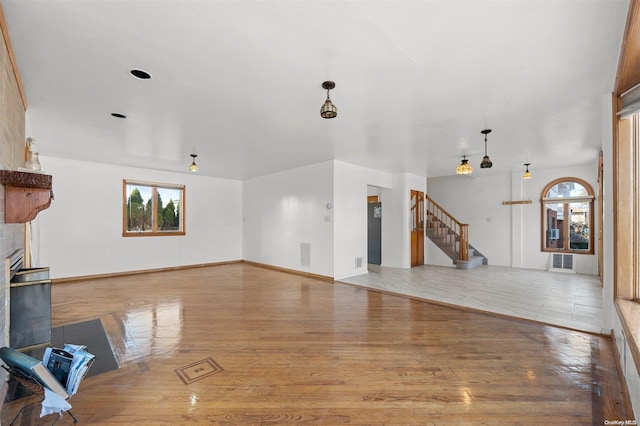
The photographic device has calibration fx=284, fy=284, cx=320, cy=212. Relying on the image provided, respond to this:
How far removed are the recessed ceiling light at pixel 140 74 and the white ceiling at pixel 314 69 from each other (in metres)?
0.09

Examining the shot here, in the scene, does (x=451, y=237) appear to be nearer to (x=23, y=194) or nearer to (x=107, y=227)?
(x=23, y=194)

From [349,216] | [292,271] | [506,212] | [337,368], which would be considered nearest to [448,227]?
[506,212]

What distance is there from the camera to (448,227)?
30.7 ft

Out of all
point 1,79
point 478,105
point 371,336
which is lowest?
point 371,336

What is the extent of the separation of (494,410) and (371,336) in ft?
4.83

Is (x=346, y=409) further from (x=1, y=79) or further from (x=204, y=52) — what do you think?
(x=1, y=79)

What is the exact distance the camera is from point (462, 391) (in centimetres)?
230

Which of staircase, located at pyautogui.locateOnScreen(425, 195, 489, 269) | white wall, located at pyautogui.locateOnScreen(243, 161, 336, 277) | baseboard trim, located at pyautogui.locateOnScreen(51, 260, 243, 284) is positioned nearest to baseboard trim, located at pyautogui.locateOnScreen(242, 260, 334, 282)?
white wall, located at pyautogui.locateOnScreen(243, 161, 336, 277)

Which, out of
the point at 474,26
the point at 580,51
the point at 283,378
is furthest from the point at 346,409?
the point at 580,51

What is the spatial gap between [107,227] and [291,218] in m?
4.53

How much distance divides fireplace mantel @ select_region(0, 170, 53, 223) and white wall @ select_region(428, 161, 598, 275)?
897 cm

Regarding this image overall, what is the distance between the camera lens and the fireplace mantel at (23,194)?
2.23m

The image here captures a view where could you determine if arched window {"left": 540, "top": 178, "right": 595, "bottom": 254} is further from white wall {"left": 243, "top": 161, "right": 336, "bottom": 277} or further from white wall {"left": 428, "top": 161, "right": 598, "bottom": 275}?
white wall {"left": 243, "top": 161, "right": 336, "bottom": 277}

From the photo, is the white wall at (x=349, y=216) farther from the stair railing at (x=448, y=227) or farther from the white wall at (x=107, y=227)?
the white wall at (x=107, y=227)
